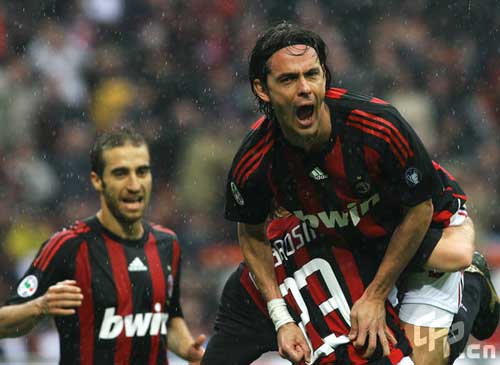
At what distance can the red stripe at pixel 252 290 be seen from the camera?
166 inches

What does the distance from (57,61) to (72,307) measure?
4366mm

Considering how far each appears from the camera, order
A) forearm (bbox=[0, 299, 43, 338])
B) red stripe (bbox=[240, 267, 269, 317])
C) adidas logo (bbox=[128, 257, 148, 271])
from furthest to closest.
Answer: adidas logo (bbox=[128, 257, 148, 271])
forearm (bbox=[0, 299, 43, 338])
red stripe (bbox=[240, 267, 269, 317])

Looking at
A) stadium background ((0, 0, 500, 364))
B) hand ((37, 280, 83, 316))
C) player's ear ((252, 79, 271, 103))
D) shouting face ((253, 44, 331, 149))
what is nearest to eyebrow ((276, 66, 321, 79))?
shouting face ((253, 44, 331, 149))

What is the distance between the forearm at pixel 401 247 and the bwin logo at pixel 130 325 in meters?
1.35

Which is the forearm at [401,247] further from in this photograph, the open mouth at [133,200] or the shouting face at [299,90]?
the open mouth at [133,200]

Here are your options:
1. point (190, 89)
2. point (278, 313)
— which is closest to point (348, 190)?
point (278, 313)

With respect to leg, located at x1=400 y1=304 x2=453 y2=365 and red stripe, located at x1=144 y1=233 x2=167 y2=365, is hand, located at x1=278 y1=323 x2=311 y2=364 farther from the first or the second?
red stripe, located at x1=144 y1=233 x2=167 y2=365

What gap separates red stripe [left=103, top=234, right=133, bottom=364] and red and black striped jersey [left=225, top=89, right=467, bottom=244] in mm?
990

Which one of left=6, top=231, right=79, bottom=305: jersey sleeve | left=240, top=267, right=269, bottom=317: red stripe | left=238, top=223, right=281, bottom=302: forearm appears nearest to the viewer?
left=238, top=223, right=281, bottom=302: forearm

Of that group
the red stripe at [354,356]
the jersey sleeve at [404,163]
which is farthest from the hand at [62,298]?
the jersey sleeve at [404,163]

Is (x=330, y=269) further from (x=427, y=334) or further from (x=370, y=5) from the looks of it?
(x=370, y=5)

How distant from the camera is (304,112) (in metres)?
3.61

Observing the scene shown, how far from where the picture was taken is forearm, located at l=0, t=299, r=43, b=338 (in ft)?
14.6

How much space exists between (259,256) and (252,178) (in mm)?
386
